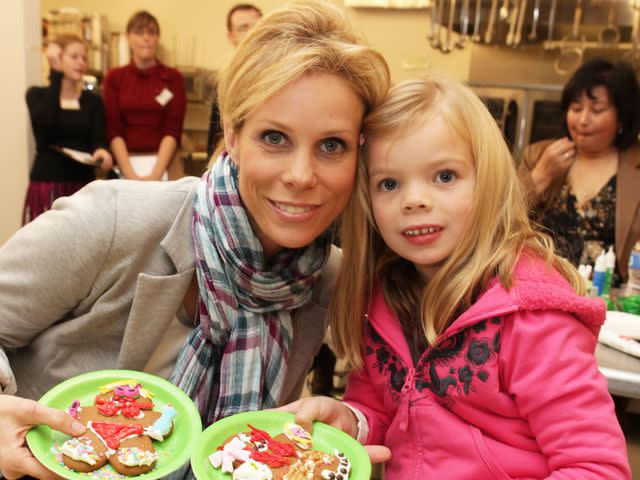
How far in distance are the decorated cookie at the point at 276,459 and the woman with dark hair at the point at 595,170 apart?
1.75 metres

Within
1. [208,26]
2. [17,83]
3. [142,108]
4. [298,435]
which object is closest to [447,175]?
[298,435]

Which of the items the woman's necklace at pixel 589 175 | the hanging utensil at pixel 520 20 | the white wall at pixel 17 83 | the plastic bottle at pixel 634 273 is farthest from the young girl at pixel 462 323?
the white wall at pixel 17 83

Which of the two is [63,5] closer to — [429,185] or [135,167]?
[135,167]

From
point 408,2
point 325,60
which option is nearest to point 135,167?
point 408,2

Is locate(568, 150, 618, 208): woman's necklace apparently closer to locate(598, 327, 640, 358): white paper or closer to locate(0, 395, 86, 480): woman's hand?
locate(598, 327, 640, 358): white paper

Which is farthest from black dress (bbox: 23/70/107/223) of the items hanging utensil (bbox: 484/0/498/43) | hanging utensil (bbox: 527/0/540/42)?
hanging utensil (bbox: 527/0/540/42)

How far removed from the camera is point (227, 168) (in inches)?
58.3

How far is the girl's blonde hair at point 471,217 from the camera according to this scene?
1346 millimetres

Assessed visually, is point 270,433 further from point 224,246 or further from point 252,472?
point 224,246

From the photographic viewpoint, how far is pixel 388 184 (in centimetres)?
140

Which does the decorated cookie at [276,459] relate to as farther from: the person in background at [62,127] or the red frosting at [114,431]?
the person in background at [62,127]

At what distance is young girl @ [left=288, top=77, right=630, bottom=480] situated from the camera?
1197 millimetres

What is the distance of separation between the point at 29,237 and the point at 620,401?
210 cm

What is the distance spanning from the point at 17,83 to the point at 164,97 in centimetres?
105
